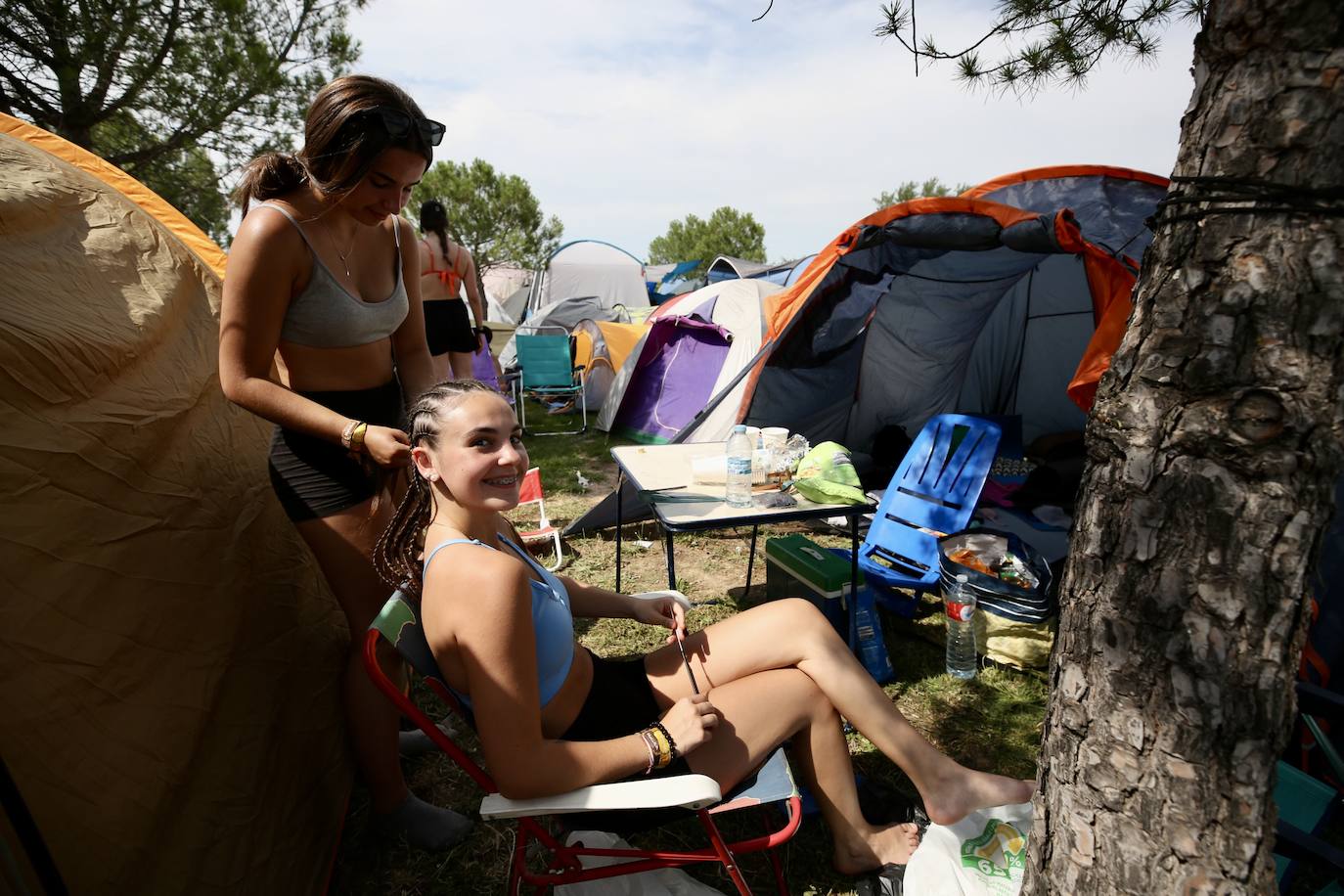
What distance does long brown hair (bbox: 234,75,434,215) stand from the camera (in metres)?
1.56

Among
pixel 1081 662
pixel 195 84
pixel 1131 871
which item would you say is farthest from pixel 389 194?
pixel 195 84

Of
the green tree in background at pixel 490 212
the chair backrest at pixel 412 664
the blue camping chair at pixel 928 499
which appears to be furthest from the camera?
the green tree in background at pixel 490 212

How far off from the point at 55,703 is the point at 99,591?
0.25m

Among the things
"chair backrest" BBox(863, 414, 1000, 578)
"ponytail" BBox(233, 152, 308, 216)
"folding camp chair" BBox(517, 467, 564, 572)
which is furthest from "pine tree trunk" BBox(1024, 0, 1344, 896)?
"folding camp chair" BBox(517, 467, 564, 572)

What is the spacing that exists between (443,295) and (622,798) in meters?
4.18

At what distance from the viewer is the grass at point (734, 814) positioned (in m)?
1.92

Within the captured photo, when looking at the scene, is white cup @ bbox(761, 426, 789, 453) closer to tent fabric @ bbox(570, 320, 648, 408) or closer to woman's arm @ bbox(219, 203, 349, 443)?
woman's arm @ bbox(219, 203, 349, 443)

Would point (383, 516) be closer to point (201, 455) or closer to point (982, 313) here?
point (201, 455)

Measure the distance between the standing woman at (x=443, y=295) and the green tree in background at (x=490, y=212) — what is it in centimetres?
2706

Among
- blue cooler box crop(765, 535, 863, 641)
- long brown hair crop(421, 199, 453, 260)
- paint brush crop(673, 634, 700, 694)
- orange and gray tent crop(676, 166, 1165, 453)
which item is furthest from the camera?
long brown hair crop(421, 199, 453, 260)

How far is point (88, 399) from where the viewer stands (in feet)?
5.56

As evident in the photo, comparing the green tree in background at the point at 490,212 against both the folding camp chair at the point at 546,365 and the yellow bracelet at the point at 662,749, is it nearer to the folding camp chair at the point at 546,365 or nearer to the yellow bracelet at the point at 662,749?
the folding camp chair at the point at 546,365

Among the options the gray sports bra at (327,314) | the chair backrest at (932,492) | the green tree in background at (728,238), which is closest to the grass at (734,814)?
the chair backrest at (932,492)

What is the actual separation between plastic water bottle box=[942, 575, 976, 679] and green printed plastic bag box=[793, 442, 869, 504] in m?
0.63
